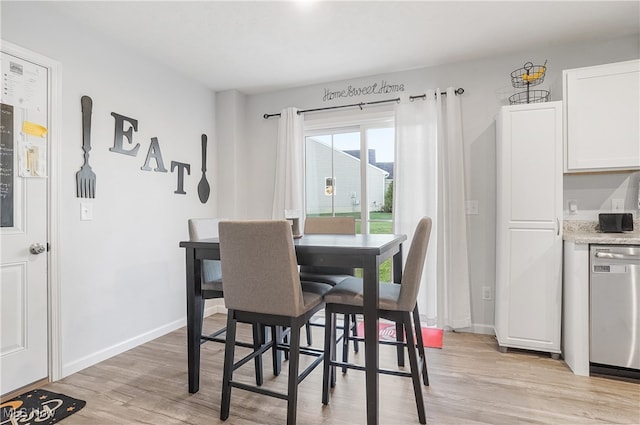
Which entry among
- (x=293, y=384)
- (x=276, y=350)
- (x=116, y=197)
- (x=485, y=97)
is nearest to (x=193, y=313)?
(x=276, y=350)

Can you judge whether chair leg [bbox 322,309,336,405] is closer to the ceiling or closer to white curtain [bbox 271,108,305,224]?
white curtain [bbox 271,108,305,224]

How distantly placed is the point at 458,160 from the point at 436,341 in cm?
163

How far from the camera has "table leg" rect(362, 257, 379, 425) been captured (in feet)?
5.64

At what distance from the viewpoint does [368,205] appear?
376 cm

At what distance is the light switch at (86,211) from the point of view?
2607mm

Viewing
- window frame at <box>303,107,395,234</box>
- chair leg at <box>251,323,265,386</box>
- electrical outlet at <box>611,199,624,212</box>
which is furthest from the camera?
window frame at <box>303,107,395,234</box>

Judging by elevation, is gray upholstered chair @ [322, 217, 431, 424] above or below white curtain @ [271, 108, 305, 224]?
below

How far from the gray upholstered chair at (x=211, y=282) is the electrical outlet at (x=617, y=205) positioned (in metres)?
2.92

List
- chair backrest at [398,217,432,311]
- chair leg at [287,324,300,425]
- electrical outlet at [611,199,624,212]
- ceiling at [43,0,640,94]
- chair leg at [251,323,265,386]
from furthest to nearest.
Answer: electrical outlet at [611,199,624,212]
ceiling at [43,0,640,94]
chair leg at [251,323,265,386]
chair backrest at [398,217,432,311]
chair leg at [287,324,300,425]

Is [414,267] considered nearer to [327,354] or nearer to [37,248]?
[327,354]

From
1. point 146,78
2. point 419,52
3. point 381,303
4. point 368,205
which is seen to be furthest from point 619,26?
point 146,78

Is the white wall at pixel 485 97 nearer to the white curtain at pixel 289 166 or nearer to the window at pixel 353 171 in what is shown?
the window at pixel 353 171

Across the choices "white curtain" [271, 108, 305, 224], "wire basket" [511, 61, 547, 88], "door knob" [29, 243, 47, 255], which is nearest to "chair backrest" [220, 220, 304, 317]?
"door knob" [29, 243, 47, 255]

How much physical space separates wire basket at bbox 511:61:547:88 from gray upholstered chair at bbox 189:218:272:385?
2746mm
